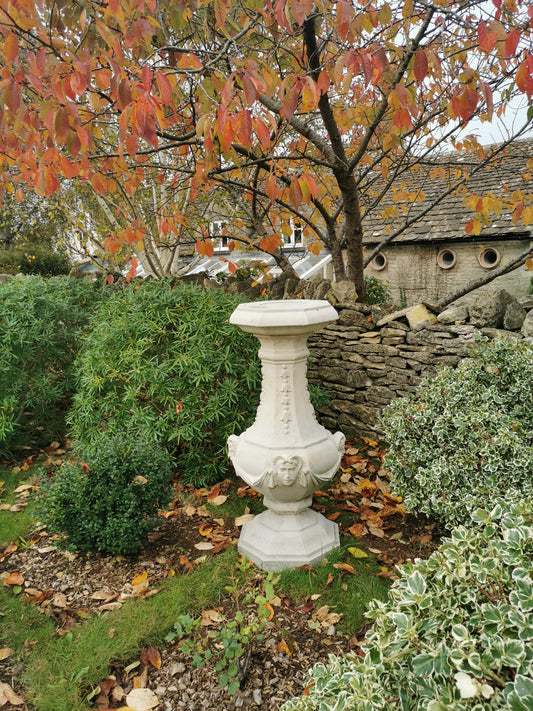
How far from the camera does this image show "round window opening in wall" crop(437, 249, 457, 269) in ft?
32.8

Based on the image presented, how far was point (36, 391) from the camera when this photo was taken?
5.08 meters

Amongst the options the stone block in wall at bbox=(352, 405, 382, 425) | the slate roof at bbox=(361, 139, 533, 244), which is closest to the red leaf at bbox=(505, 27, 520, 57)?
the stone block in wall at bbox=(352, 405, 382, 425)

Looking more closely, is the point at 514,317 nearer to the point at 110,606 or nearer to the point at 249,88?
the point at 249,88

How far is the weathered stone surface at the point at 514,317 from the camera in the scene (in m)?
3.97

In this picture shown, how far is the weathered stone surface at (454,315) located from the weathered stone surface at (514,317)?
37 centimetres

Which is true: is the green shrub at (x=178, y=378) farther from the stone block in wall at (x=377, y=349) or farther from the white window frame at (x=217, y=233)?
the stone block in wall at (x=377, y=349)

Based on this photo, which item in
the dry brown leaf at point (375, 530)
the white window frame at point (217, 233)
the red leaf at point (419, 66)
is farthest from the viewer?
the white window frame at point (217, 233)

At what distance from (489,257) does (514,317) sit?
6328 millimetres

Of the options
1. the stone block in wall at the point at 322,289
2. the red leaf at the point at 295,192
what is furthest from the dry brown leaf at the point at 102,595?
the stone block in wall at the point at 322,289

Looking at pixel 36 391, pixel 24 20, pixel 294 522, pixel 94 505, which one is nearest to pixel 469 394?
pixel 294 522

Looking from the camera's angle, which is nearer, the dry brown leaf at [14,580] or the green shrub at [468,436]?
the green shrub at [468,436]

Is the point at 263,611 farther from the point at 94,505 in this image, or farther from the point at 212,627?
the point at 94,505

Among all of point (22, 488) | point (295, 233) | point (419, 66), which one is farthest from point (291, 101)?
point (295, 233)

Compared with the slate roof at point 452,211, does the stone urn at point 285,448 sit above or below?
below
